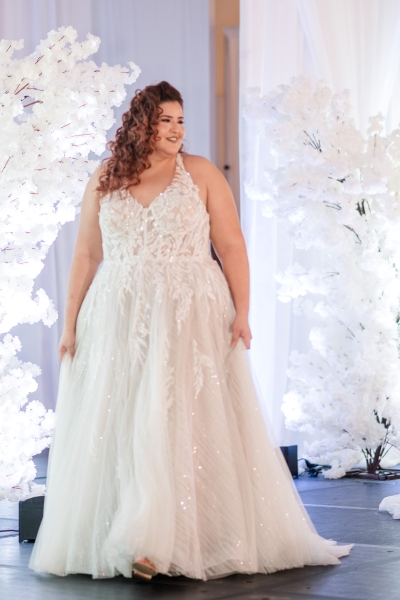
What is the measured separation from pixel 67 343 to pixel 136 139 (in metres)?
0.65

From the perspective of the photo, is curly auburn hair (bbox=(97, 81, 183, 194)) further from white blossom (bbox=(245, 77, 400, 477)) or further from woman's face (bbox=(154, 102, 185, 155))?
white blossom (bbox=(245, 77, 400, 477))

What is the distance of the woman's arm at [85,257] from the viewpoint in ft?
9.43

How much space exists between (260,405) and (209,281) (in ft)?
1.30

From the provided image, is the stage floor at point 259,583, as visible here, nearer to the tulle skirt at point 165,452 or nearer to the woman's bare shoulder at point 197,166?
the tulle skirt at point 165,452

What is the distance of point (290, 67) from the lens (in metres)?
4.92

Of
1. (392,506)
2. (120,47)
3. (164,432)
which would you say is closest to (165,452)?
(164,432)

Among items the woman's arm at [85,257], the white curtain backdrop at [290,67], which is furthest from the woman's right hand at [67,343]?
the white curtain backdrop at [290,67]

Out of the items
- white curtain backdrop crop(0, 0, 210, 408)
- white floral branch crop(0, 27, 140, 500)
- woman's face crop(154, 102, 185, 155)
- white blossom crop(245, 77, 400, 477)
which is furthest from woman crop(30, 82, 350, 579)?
white curtain backdrop crop(0, 0, 210, 408)

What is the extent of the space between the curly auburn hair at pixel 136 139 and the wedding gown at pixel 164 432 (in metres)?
0.06

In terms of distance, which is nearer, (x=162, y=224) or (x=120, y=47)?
(x=162, y=224)

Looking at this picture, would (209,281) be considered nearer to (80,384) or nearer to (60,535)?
(80,384)

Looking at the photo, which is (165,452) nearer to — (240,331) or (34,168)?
(240,331)

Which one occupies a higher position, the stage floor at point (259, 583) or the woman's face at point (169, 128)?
the woman's face at point (169, 128)

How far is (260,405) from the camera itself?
2.74 metres
